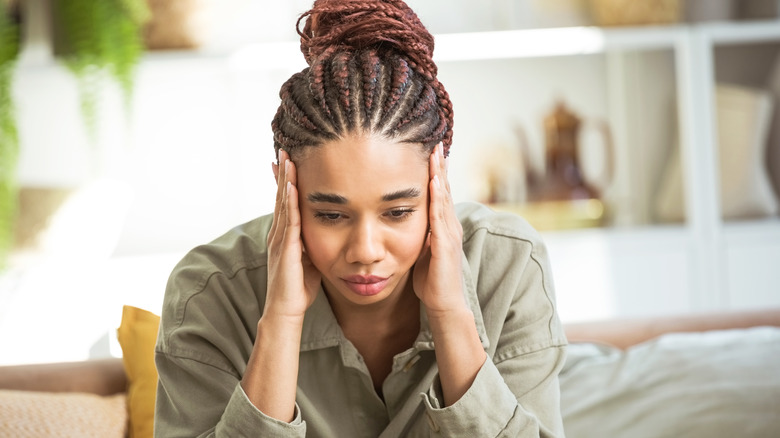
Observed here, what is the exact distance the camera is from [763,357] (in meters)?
1.74

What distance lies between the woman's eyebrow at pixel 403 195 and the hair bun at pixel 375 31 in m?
0.18

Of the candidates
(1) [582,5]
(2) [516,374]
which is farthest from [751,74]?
(2) [516,374]

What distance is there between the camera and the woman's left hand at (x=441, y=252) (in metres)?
1.26

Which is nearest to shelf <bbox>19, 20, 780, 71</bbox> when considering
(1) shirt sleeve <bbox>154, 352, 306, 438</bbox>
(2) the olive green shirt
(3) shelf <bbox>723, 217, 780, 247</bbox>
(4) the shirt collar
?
(3) shelf <bbox>723, 217, 780, 247</bbox>

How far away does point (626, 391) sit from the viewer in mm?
1725

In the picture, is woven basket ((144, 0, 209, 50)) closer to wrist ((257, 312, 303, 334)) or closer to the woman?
the woman

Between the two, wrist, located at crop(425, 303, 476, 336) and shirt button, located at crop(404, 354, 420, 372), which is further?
shirt button, located at crop(404, 354, 420, 372)

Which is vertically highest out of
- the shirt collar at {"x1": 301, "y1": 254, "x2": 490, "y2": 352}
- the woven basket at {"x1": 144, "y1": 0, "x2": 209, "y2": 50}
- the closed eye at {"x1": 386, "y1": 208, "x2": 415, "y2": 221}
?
the woven basket at {"x1": 144, "y1": 0, "x2": 209, "y2": 50}

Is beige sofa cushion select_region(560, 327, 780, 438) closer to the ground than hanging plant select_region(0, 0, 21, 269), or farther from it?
closer to the ground

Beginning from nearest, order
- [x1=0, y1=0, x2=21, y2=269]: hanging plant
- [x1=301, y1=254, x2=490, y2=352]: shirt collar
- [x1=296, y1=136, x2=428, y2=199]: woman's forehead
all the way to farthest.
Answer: [x1=296, y1=136, x2=428, y2=199]: woman's forehead
[x1=301, y1=254, x2=490, y2=352]: shirt collar
[x1=0, y1=0, x2=21, y2=269]: hanging plant

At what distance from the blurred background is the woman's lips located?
1.65 metres

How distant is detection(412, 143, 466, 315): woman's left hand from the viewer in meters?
1.26

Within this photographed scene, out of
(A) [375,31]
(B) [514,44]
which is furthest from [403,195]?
(B) [514,44]

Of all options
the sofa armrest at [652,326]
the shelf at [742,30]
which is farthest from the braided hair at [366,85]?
the shelf at [742,30]
